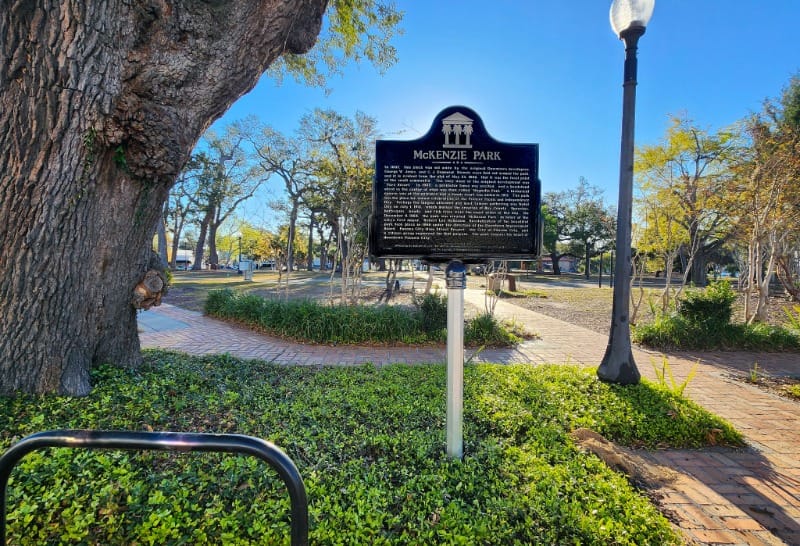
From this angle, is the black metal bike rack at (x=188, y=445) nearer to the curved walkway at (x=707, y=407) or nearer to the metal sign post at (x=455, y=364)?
the metal sign post at (x=455, y=364)

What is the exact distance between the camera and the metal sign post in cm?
244

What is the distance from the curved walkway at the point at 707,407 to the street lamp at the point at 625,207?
3.73 feet

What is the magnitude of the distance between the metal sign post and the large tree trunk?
272 cm

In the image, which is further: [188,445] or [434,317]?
[434,317]

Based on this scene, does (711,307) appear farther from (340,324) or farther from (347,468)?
(347,468)

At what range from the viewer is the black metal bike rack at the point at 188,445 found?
1.21 m

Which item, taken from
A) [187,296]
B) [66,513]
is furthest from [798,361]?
[187,296]

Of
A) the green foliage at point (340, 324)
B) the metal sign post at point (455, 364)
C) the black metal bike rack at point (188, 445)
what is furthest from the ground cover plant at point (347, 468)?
the green foliage at point (340, 324)

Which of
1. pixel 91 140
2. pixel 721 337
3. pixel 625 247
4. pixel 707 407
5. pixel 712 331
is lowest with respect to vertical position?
pixel 707 407

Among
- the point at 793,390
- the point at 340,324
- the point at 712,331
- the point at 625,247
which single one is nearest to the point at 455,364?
the point at 625,247

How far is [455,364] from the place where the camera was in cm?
244

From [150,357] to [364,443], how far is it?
127 inches

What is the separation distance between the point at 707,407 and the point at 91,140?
6.77 metres

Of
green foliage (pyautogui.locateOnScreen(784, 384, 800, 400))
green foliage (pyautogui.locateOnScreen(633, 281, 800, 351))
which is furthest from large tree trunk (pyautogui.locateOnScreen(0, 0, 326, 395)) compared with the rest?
green foliage (pyautogui.locateOnScreen(633, 281, 800, 351))
